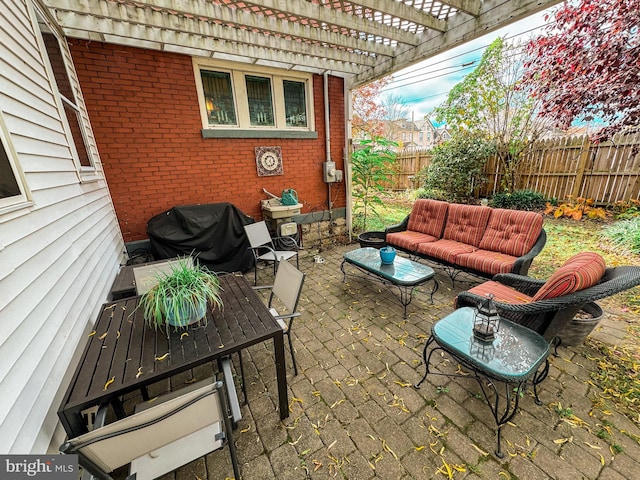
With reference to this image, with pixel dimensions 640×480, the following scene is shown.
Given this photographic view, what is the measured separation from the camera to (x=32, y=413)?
1.03 m

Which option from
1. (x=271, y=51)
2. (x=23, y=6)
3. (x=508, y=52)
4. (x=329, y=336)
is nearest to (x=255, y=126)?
(x=271, y=51)

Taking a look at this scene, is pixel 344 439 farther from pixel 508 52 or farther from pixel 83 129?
pixel 508 52

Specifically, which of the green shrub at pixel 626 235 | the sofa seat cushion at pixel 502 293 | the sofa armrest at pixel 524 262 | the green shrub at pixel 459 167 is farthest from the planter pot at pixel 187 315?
the green shrub at pixel 459 167

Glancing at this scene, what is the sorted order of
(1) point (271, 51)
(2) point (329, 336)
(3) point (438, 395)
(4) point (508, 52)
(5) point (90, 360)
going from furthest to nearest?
(4) point (508, 52) < (1) point (271, 51) < (2) point (329, 336) < (3) point (438, 395) < (5) point (90, 360)

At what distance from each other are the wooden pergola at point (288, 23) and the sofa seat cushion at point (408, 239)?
102 inches

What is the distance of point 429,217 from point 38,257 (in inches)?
179

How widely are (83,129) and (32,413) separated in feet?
10.6

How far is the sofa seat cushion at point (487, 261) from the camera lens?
298cm

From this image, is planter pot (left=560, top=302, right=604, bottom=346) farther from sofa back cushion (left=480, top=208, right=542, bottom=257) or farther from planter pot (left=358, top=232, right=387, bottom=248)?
planter pot (left=358, top=232, right=387, bottom=248)

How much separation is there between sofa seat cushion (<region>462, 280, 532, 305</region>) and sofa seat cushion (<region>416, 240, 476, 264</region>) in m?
0.84

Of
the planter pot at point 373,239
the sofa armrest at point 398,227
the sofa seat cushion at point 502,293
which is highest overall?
the sofa armrest at point 398,227

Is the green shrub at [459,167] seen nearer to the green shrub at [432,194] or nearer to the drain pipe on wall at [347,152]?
the green shrub at [432,194]

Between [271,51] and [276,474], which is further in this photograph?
[271,51]

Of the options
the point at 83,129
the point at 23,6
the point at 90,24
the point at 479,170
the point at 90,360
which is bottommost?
the point at 90,360
